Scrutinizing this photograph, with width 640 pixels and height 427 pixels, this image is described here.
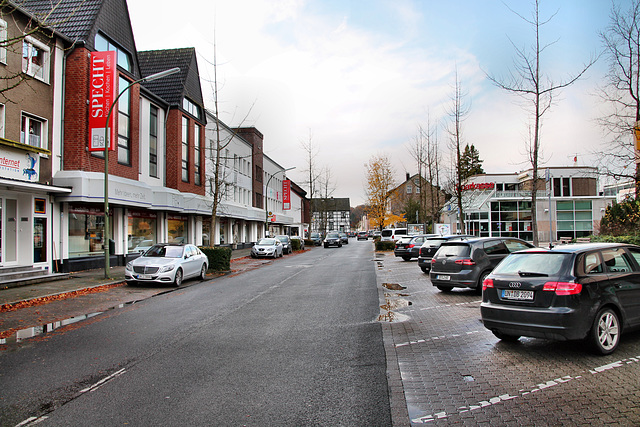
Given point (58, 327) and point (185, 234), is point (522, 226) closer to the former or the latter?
point (185, 234)

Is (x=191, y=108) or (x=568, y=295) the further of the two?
(x=191, y=108)

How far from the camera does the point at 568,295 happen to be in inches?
211

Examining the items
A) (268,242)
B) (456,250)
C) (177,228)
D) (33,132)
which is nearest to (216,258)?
(33,132)

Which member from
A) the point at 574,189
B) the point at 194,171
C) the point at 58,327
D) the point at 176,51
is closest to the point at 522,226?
the point at 574,189

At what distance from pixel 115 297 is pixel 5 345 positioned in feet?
17.8

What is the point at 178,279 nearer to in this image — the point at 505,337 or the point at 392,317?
the point at 392,317

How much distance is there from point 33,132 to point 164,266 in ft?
25.4

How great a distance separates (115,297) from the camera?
12.0m

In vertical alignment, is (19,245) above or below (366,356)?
above

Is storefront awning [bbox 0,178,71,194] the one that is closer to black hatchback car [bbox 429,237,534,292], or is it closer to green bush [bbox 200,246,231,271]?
green bush [bbox 200,246,231,271]

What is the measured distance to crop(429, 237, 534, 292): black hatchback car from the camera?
1117 cm

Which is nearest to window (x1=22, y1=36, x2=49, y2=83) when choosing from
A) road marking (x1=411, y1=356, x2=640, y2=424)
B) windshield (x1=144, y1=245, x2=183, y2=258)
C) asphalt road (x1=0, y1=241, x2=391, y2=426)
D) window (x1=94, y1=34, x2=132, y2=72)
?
window (x1=94, y1=34, x2=132, y2=72)

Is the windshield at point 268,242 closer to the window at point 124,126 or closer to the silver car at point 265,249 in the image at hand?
the silver car at point 265,249

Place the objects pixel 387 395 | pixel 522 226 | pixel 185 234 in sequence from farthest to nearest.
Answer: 1. pixel 522 226
2. pixel 185 234
3. pixel 387 395
